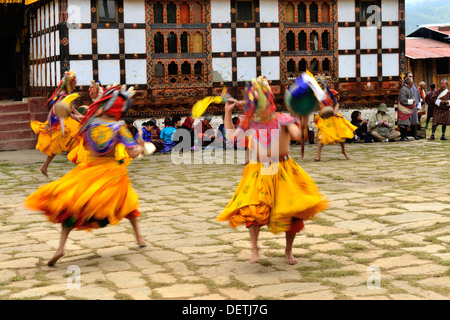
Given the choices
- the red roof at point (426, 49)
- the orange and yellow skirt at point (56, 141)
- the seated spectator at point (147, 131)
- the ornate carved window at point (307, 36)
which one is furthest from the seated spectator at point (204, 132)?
the red roof at point (426, 49)

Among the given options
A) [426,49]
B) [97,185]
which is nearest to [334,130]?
[97,185]

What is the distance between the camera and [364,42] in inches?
707

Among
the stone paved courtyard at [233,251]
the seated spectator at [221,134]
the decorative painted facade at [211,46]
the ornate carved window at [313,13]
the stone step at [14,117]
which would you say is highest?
the ornate carved window at [313,13]

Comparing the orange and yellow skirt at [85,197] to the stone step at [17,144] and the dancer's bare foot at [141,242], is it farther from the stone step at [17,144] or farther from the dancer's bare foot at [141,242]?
the stone step at [17,144]

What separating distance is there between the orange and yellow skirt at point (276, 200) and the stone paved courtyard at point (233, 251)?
391 mm

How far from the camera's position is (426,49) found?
26328 mm

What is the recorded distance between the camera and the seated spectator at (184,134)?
51.9 ft

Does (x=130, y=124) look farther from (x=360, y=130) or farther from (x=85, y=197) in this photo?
(x=85, y=197)

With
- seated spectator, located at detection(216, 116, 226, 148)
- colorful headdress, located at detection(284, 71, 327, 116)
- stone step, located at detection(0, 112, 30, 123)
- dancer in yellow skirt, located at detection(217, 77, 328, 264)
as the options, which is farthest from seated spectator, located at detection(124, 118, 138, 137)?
colorful headdress, located at detection(284, 71, 327, 116)

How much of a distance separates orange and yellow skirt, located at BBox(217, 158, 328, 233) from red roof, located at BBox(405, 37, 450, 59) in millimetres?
19828

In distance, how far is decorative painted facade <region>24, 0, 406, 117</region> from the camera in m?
16.0

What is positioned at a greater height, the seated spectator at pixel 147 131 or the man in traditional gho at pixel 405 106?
the man in traditional gho at pixel 405 106

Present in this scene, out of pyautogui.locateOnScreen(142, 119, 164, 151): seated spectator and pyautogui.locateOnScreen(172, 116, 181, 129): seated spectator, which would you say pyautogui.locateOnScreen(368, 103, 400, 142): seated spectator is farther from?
pyautogui.locateOnScreen(142, 119, 164, 151): seated spectator

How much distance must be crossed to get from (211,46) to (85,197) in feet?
37.8
